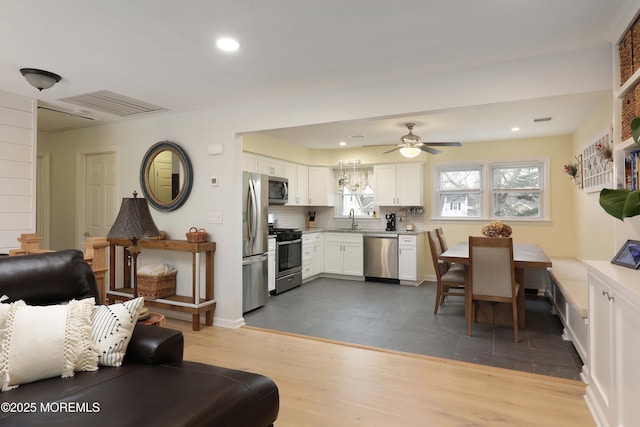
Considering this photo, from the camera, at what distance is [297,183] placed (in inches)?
260

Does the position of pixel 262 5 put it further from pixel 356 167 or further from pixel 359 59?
pixel 356 167

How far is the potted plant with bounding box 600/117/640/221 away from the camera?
1561 millimetres

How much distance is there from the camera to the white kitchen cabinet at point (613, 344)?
154 cm

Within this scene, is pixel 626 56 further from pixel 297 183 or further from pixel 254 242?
pixel 297 183

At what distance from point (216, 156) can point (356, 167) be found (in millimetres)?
3520

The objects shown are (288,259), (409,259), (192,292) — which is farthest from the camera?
(409,259)

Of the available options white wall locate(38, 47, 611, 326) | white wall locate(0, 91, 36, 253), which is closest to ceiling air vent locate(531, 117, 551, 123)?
white wall locate(38, 47, 611, 326)

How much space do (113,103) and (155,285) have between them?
77.8 inches

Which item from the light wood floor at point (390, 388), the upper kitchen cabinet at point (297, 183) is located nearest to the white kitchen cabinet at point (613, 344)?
the light wood floor at point (390, 388)

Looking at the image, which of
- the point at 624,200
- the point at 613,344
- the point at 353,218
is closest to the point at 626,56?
the point at 624,200

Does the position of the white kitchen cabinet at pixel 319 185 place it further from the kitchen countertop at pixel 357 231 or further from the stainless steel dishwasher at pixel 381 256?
the stainless steel dishwasher at pixel 381 256

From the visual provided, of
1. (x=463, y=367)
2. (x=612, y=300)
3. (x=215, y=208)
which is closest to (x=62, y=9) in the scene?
(x=215, y=208)

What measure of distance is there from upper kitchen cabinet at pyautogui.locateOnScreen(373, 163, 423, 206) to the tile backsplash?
0.33m

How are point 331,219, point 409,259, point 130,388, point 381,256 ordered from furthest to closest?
point 331,219 → point 381,256 → point 409,259 → point 130,388
